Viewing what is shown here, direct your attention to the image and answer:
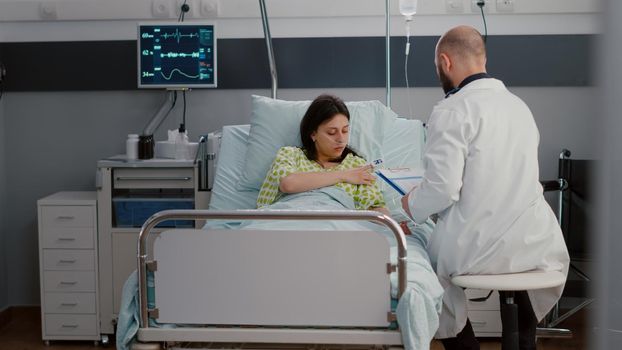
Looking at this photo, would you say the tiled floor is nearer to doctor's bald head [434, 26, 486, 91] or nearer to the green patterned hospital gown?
the green patterned hospital gown

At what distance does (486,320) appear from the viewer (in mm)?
3588

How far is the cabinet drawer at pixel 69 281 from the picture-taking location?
3629 mm

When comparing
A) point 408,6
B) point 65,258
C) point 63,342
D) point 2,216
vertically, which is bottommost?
point 63,342

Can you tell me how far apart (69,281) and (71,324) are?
202 mm

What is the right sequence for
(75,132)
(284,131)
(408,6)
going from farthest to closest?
1. (75,132)
2. (408,6)
3. (284,131)

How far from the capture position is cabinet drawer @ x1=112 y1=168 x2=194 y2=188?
3578 mm

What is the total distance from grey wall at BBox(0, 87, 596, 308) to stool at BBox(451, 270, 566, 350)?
1.74 m

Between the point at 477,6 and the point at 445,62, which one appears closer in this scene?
the point at 445,62

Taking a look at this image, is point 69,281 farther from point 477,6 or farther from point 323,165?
point 477,6

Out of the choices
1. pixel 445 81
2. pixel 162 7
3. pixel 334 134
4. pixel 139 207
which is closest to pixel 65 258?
pixel 139 207

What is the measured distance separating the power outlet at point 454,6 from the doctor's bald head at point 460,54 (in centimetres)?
142

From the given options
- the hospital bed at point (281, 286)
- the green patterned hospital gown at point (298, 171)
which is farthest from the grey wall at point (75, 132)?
the hospital bed at point (281, 286)

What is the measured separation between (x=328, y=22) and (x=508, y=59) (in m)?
0.92

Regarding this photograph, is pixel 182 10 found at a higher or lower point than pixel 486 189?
higher
